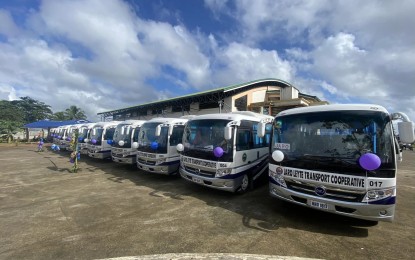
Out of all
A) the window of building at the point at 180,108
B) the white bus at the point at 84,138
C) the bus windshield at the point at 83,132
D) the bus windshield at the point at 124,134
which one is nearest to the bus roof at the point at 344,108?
the bus windshield at the point at 124,134

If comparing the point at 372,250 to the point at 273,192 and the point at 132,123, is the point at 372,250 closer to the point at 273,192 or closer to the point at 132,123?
the point at 273,192

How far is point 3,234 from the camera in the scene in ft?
16.0

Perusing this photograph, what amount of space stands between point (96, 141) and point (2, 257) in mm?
11065

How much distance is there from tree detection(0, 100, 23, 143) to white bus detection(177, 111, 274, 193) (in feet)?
139

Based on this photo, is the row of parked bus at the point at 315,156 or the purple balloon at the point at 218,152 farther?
the purple balloon at the point at 218,152

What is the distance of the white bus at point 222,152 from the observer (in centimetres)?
725

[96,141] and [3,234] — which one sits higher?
[96,141]

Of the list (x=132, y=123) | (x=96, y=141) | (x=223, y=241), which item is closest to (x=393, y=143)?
(x=223, y=241)

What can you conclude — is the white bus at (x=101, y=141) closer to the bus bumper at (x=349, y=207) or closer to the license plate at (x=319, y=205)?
the bus bumper at (x=349, y=207)

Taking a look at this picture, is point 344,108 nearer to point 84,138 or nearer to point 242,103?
point 84,138

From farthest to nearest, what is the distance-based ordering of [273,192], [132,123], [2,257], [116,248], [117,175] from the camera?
1. [132,123]
2. [117,175]
3. [273,192]
4. [116,248]
5. [2,257]

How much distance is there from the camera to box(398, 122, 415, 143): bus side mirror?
4.79 metres

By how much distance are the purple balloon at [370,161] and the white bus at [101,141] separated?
13006mm

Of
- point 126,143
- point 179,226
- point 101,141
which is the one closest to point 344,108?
point 179,226
